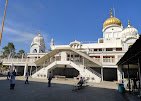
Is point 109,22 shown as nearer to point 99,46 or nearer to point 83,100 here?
point 99,46

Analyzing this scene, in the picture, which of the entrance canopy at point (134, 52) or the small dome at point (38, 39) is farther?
the small dome at point (38, 39)

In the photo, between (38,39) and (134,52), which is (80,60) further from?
(38,39)

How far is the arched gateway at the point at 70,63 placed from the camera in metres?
28.1

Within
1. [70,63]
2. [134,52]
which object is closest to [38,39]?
[70,63]

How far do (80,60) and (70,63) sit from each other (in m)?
2.22

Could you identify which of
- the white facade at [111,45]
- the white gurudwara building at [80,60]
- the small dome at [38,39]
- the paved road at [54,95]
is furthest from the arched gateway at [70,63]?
the small dome at [38,39]

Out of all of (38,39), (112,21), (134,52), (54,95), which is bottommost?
(54,95)

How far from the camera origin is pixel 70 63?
29.6 meters

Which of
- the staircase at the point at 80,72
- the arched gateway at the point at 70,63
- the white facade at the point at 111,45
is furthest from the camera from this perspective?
the white facade at the point at 111,45

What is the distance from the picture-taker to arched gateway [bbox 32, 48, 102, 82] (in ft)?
92.2

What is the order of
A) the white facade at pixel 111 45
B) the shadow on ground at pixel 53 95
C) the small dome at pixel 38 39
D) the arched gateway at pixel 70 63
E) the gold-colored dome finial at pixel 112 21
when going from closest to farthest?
1. the shadow on ground at pixel 53 95
2. the arched gateway at pixel 70 63
3. the white facade at pixel 111 45
4. the small dome at pixel 38 39
5. the gold-colored dome finial at pixel 112 21

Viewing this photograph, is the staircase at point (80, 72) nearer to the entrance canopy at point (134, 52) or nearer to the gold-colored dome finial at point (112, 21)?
the entrance canopy at point (134, 52)

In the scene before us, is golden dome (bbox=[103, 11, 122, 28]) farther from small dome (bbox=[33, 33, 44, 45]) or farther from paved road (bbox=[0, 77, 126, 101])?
paved road (bbox=[0, 77, 126, 101])

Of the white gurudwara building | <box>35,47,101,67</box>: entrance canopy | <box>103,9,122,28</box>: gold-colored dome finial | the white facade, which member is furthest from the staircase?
<box>103,9,122,28</box>: gold-colored dome finial
